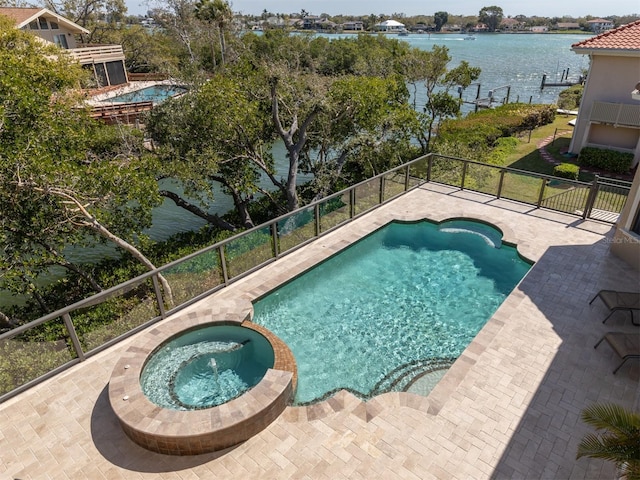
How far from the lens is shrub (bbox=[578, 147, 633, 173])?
1877 centimetres

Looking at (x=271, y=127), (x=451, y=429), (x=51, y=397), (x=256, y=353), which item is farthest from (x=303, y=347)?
(x=271, y=127)

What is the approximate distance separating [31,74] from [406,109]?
1406 cm

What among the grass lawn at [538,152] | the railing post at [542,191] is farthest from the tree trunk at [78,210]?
the grass lawn at [538,152]

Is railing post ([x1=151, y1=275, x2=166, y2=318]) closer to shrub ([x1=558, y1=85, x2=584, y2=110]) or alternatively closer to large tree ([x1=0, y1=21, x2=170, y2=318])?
large tree ([x1=0, y1=21, x2=170, y2=318])

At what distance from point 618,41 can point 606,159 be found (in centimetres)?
491

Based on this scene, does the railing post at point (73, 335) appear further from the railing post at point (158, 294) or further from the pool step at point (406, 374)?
the pool step at point (406, 374)

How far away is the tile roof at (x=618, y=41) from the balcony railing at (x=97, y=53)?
3532 cm

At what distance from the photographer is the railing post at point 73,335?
23.2 feet

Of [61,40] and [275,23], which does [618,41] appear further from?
[275,23]

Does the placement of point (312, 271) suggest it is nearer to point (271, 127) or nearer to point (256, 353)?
point (256, 353)

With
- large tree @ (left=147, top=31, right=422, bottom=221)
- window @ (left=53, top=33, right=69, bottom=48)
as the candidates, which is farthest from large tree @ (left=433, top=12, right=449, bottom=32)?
large tree @ (left=147, top=31, right=422, bottom=221)

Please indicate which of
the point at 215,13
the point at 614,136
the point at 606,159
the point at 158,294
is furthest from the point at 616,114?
the point at 215,13

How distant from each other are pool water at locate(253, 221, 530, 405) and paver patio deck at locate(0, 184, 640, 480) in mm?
951

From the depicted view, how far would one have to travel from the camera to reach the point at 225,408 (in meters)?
6.30
